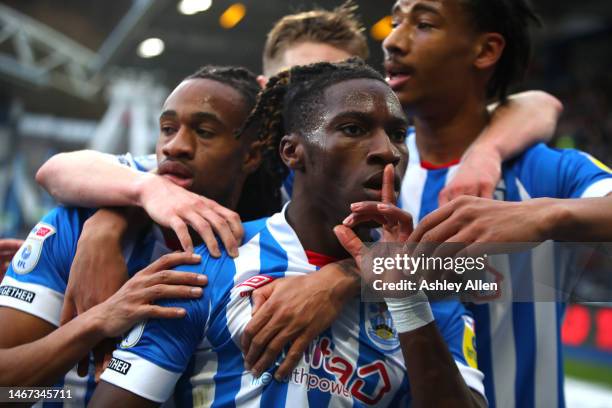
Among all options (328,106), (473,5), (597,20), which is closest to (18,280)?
(328,106)

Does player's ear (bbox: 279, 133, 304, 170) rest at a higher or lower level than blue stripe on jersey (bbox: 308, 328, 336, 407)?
higher

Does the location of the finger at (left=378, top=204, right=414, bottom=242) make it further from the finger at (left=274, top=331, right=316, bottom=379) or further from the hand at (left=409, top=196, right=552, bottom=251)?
the finger at (left=274, top=331, right=316, bottom=379)

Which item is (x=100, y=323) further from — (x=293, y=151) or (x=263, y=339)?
(x=293, y=151)

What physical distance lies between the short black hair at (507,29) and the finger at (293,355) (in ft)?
4.89

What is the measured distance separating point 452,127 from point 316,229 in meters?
0.93

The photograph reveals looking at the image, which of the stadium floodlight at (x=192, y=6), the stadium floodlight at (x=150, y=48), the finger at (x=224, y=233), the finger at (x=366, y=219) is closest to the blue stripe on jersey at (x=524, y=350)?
the finger at (x=366, y=219)

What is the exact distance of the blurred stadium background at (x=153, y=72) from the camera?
814cm

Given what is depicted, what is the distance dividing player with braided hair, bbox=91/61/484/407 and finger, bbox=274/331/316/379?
21 mm

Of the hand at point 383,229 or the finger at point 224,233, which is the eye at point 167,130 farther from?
the hand at point 383,229

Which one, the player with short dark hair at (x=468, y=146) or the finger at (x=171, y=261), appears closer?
the finger at (x=171, y=261)

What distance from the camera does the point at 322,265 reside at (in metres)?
1.84

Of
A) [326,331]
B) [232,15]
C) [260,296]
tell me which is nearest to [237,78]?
[260,296]

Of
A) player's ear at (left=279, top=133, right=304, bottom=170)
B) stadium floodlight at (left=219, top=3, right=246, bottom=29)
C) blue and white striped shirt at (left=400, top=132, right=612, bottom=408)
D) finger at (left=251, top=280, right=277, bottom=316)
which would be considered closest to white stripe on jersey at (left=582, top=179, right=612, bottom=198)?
blue and white striped shirt at (left=400, top=132, right=612, bottom=408)

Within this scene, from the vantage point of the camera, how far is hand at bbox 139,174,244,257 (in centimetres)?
176
